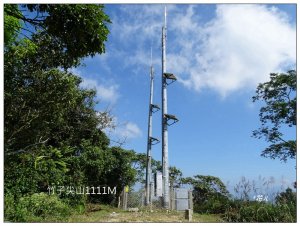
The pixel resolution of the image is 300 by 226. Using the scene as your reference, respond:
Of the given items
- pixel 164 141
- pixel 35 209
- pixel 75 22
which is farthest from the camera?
pixel 164 141

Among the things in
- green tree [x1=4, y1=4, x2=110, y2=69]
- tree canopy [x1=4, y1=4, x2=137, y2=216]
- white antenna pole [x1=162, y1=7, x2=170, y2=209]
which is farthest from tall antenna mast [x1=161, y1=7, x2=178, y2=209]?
green tree [x1=4, y1=4, x2=110, y2=69]

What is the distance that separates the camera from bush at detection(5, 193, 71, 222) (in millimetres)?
8102

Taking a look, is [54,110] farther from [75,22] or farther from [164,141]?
[75,22]

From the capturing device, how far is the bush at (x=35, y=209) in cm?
810

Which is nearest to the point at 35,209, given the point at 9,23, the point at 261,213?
the point at 9,23

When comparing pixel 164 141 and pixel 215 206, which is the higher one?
pixel 164 141

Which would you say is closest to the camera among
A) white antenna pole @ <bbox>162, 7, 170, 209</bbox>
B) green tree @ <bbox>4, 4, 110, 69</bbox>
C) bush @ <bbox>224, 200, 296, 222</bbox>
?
green tree @ <bbox>4, 4, 110, 69</bbox>

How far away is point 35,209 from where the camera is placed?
943 centimetres

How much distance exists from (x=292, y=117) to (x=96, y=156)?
836cm

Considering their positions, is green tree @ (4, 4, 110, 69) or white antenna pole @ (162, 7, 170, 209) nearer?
green tree @ (4, 4, 110, 69)

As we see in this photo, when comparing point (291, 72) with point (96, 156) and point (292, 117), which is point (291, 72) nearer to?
point (292, 117)

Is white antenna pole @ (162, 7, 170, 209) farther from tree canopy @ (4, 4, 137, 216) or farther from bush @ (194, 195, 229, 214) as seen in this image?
tree canopy @ (4, 4, 137, 216)

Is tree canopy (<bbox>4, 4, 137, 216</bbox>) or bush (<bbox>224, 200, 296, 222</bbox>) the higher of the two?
tree canopy (<bbox>4, 4, 137, 216</bbox>)

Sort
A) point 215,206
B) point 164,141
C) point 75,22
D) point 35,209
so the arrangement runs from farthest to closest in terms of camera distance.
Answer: point 164,141
point 215,206
point 35,209
point 75,22
